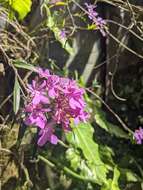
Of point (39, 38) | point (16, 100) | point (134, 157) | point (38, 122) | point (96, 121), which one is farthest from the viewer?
point (134, 157)

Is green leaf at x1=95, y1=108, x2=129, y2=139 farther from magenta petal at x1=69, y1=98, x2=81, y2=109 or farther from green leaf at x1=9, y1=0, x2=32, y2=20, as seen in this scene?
magenta petal at x1=69, y1=98, x2=81, y2=109

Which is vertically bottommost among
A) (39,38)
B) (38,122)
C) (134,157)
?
(134,157)

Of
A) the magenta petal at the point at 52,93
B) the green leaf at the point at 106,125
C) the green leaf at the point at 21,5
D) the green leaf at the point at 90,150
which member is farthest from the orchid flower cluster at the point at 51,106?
the green leaf at the point at 106,125

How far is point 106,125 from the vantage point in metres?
2.60

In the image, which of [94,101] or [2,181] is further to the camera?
[94,101]

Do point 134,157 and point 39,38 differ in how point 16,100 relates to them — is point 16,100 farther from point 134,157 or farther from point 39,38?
point 134,157

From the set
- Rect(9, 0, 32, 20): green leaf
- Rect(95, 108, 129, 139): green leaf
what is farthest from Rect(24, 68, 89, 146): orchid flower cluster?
Rect(95, 108, 129, 139): green leaf

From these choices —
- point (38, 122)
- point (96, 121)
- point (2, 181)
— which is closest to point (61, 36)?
point (96, 121)

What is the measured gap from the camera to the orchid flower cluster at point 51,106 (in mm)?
1458

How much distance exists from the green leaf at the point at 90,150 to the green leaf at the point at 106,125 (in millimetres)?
91

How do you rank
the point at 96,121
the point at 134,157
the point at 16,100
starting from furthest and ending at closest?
the point at 134,157, the point at 96,121, the point at 16,100

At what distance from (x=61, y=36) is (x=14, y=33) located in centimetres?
23

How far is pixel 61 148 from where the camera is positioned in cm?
261

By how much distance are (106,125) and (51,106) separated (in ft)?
3.69
